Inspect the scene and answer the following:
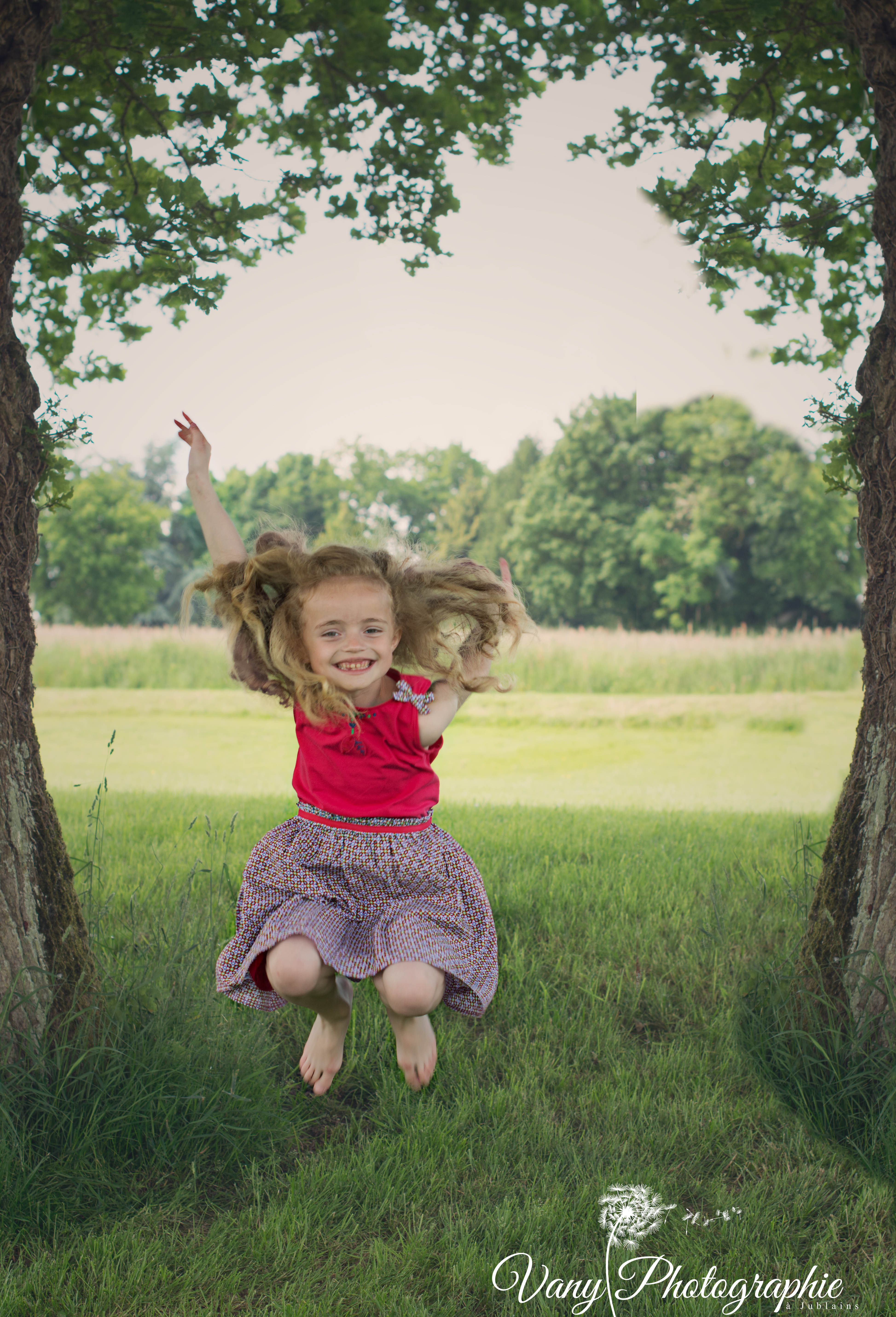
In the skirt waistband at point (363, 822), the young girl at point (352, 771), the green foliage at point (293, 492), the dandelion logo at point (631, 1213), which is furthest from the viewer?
the green foliage at point (293, 492)

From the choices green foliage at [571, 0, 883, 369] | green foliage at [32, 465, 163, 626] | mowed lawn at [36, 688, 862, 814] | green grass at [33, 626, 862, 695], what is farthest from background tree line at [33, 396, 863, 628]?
green foliage at [571, 0, 883, 369]

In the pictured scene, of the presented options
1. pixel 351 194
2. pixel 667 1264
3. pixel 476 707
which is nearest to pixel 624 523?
pixel 476 707

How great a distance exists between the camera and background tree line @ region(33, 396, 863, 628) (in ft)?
93.2

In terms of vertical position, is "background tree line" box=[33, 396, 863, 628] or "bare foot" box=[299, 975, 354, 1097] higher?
"background tree line" box=[33, 396, 863, 628]

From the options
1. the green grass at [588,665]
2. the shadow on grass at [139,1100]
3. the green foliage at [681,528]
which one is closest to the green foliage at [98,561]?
the green grass at [588,665]

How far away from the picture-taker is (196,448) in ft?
10.2

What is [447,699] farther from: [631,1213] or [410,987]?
[631,1213]

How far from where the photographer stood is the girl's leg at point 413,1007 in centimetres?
267

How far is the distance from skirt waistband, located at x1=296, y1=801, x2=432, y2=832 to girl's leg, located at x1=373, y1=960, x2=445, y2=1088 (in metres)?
0.45

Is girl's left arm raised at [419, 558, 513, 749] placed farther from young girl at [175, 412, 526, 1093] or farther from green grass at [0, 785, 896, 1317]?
green grass at [0, 785, 896, 1317]

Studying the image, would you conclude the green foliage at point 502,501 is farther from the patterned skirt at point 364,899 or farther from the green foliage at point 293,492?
the patterned skirt at point 364,899

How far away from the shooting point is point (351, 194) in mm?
4488

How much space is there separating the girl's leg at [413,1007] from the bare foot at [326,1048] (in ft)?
0.60

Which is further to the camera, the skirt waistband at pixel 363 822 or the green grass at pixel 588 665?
the green grass at pixel 588 665
